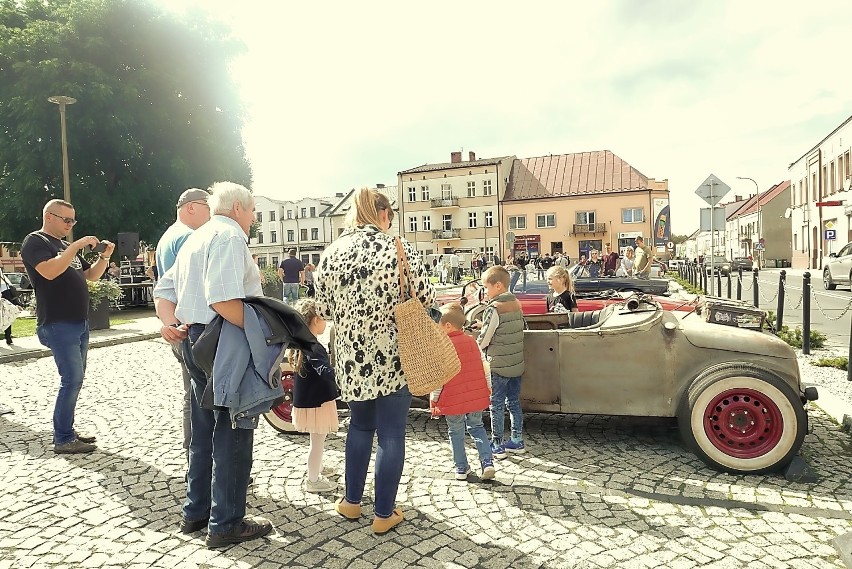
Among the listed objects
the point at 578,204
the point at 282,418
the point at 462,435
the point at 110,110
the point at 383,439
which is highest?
the point at 110,110

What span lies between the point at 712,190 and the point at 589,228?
4545 centimetres

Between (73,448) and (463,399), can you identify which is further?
(73,448)

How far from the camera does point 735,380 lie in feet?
12.9

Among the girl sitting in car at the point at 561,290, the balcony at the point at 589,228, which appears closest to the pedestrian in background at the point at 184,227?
the girl sitting in car at the point at 561,290

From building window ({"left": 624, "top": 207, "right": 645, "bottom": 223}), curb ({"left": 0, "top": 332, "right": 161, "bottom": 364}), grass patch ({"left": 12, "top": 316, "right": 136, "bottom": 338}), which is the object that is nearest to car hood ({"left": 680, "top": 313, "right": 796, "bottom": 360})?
curb ({"left": 0, "top": 332, "right": 161, "bottom": 364})

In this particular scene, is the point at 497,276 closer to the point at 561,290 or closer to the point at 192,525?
the point at 561,290

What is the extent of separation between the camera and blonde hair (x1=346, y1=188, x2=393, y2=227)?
10.3ft

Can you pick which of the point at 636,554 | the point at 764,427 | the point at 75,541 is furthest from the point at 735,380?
the point at 75,541

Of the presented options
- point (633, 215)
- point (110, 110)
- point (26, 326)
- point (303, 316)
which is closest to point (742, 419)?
point (303, 316)

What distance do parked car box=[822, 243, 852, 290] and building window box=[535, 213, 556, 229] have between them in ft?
119

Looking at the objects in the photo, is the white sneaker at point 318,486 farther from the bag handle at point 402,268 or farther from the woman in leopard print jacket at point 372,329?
the bag handle at point 402,268

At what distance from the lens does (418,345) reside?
9.89 feet

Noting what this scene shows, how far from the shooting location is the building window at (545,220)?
2259 inches

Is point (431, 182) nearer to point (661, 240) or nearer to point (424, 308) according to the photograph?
point (661, 240)
